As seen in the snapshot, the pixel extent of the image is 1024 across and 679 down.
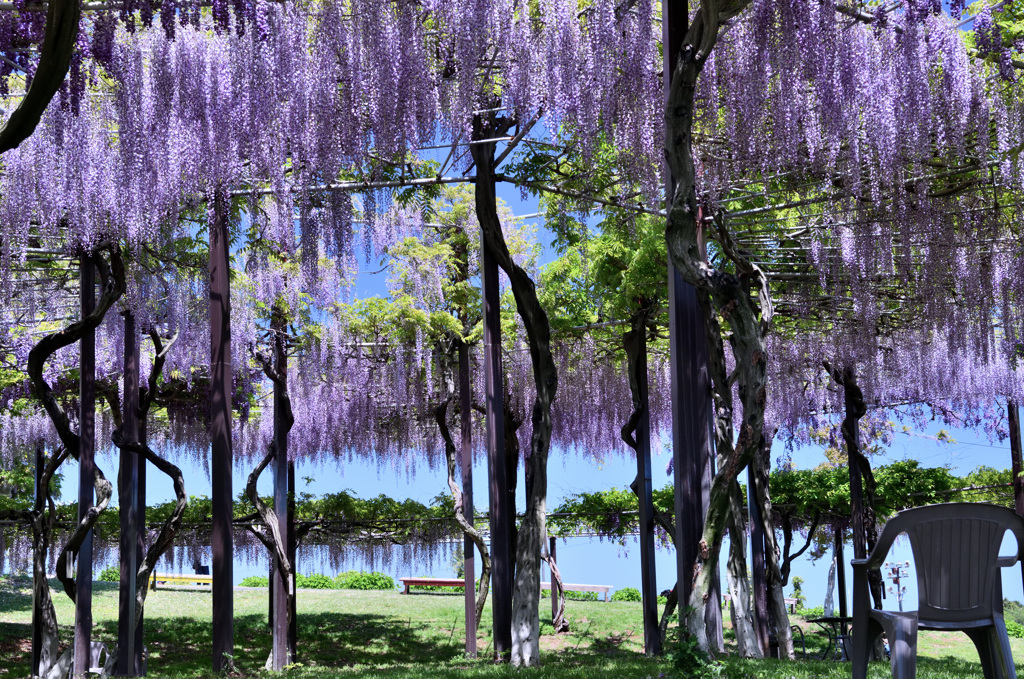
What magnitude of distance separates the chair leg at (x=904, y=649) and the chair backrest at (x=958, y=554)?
59 millimetres

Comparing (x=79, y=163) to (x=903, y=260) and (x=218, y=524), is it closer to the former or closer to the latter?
(x=218, y=524)

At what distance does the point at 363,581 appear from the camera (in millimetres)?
21047

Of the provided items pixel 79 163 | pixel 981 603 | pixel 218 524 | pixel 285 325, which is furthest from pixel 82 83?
pixel 981 603

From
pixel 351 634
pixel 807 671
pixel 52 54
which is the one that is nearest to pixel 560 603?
pixel 351 634

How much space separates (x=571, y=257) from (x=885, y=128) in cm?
532

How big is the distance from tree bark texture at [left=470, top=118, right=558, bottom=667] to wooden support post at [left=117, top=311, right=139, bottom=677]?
3.66m

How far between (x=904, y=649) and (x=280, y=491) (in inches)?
335

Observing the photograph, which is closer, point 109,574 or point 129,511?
point 129,511

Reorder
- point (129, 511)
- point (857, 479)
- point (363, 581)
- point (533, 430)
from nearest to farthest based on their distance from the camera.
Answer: point (533, 430), point (129, 511), point (857, 479), point (363, 581)

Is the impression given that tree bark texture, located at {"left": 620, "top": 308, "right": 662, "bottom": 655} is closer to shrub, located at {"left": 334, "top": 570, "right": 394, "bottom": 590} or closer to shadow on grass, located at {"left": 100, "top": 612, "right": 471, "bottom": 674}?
shadow on grass, located at {"left": 100, "top": 612, "right": 471, "bottom": 674}

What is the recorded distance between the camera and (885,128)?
7.40 meters

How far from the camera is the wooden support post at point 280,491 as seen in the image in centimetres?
966

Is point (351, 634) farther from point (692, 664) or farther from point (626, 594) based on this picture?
point (692, 664)

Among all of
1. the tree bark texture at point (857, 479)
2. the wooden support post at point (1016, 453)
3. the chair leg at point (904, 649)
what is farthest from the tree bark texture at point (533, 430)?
the wooden support post at point (1016, 453)
